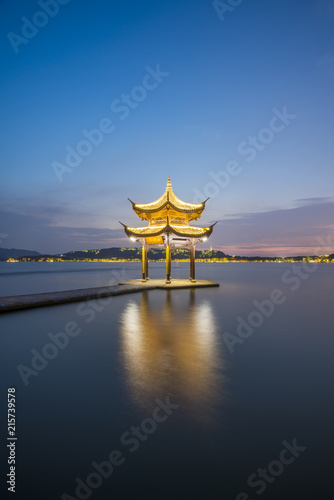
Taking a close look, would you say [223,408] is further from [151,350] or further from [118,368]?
[151,350]

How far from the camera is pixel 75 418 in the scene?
4000mm

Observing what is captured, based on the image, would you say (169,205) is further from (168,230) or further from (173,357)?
(173,357)

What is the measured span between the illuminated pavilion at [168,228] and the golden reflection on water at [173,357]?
30.6 feet

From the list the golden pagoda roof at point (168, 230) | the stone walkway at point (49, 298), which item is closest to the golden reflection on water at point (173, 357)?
the stone walkway at point (49, 298)

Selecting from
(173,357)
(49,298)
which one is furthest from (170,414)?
(49,298)

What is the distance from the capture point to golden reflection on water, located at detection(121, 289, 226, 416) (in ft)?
15.7

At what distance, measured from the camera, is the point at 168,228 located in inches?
803

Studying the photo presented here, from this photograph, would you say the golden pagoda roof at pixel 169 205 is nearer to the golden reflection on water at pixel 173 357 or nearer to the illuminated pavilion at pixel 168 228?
the illuminated pavilion at pixel 168 228

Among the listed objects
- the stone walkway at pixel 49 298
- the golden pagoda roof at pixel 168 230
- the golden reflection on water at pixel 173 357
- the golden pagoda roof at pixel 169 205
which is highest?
the golden pagoda roof at pixel 169 205

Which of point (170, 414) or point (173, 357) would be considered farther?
point (173, 357)

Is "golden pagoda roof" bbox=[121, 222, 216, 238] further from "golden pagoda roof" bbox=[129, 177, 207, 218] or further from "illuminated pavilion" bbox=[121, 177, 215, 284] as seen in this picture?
"golden pagoda roof" bbox=[129, 177, 207, 218]

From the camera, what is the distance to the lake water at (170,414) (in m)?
2.92

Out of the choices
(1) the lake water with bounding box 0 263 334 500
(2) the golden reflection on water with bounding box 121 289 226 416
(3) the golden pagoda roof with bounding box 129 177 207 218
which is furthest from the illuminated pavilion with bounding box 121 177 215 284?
(1) the lake water with bounding box 0 263 334 500

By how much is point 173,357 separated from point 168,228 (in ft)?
47.4
